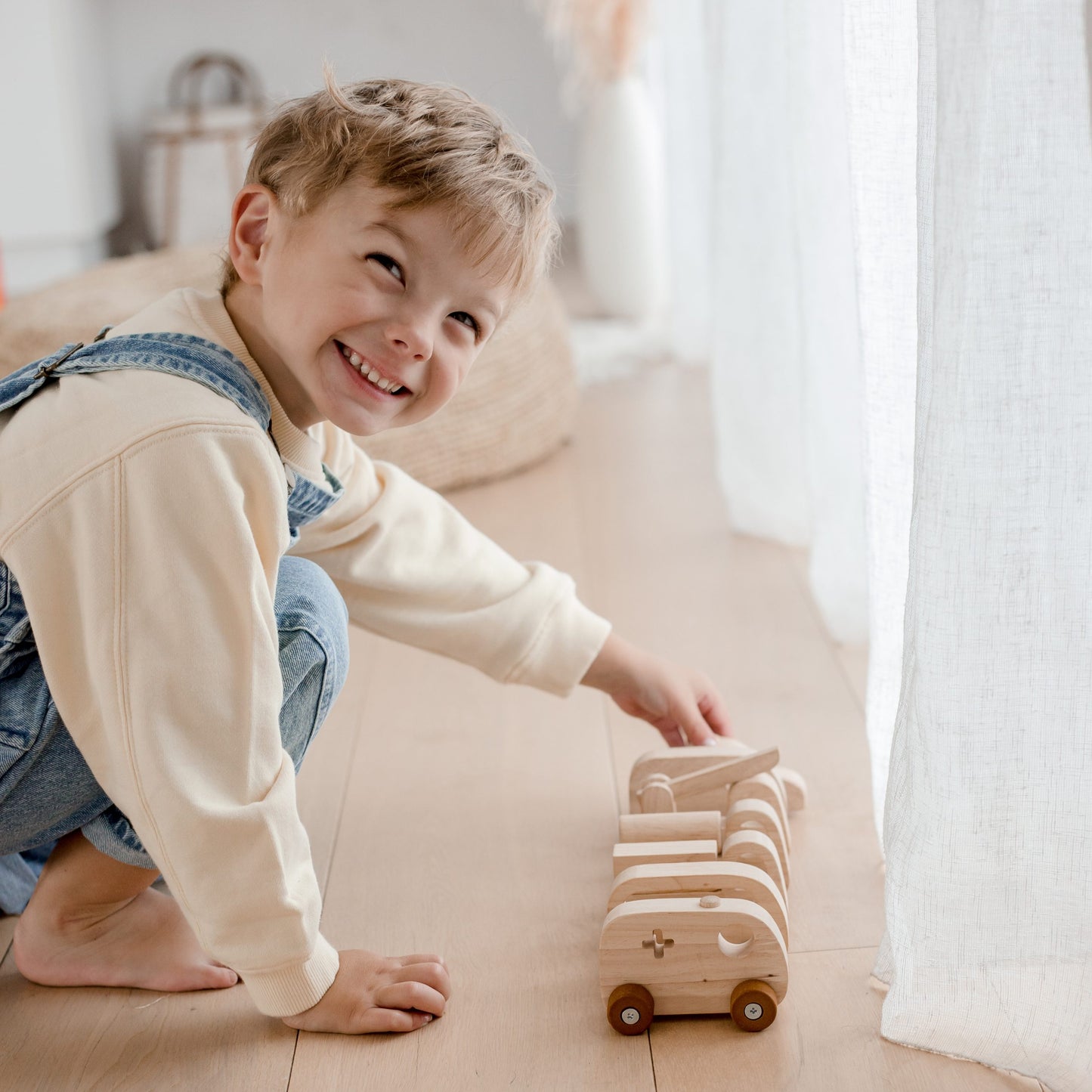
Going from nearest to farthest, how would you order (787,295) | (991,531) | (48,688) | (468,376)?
(991,531), (48,688), (787,295), (468,376)

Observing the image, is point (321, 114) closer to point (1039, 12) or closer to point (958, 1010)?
point (1039, 12)

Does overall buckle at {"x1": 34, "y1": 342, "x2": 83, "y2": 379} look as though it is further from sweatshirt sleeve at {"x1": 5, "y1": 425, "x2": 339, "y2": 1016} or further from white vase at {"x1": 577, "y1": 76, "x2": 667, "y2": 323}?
white vase at {"x1": 577, "y1": 76, "x2": 667, "y2": 323}

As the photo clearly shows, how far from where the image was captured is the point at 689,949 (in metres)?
0.80

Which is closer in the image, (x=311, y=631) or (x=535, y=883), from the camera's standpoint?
(x=311, y=631)

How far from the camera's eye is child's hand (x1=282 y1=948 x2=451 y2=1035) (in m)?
0.82

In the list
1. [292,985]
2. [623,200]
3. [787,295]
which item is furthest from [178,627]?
[623,200]

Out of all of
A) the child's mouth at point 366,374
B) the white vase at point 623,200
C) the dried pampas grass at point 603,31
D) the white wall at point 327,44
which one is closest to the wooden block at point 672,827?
the child's mouth at point 366,374

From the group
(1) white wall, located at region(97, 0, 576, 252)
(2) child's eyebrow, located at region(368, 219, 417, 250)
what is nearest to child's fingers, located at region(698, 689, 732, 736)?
(2) child's eyebrow, located at region(368, 219, 417, 250)

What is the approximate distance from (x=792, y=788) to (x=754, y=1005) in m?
0.27

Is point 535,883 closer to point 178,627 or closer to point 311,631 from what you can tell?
point 311,631

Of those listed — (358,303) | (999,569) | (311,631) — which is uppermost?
(358,303)

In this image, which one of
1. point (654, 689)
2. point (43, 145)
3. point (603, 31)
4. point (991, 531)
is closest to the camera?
point (991, 531)

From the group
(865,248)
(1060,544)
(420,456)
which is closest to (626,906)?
(1060,544)

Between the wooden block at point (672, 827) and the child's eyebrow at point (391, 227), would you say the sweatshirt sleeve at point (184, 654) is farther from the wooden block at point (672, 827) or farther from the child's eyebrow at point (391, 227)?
the wooden block at point (672, 827)
